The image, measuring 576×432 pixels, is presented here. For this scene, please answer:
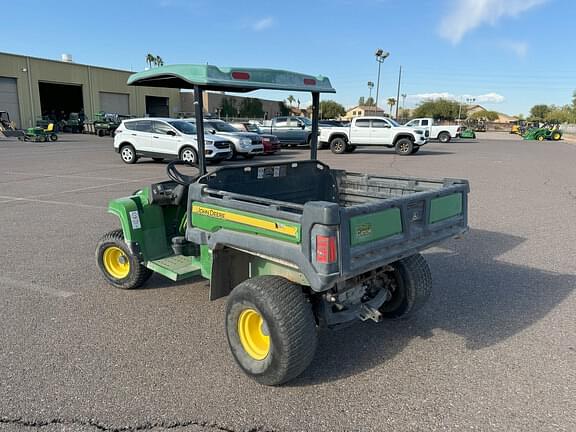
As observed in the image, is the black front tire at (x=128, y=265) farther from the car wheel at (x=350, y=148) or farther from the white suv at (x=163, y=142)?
the car wheel at (x=350, y=148)

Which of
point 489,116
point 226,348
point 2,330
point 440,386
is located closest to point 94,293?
point 2,330

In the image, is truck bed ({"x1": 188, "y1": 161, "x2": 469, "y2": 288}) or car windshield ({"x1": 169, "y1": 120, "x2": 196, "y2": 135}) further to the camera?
car windshield ({"x1": 169, "y1": 120, "x2": 196, "y2": 135})

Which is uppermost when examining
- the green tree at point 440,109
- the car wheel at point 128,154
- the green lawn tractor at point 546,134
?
the green tree at point 440,109

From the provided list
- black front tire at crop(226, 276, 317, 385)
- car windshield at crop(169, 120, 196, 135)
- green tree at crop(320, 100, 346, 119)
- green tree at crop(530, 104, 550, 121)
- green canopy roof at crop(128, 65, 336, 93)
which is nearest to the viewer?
black front tire at crop(226, 276, 317, 385)

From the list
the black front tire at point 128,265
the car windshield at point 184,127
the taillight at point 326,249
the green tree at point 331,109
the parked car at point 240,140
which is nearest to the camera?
the taillight at point 326,249

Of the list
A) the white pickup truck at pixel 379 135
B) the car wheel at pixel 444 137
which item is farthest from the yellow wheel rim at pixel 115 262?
the car wheel at pixel 444 137

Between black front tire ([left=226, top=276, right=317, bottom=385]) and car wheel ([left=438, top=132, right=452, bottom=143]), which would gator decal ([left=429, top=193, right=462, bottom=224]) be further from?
car wheel ([left=438, top=132, right=452, bottom=143])

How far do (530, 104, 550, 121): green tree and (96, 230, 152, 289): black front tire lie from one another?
118 metres

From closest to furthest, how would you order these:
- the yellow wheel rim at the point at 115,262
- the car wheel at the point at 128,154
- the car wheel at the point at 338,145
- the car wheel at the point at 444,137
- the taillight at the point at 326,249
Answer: the taillight at the point at 326,249 → the yellow wheel rim at the point at 115,262 → the car wheel at the point at 128,154 → the car wheel at the point at 338,145 → the car wheel at the point at 444,137

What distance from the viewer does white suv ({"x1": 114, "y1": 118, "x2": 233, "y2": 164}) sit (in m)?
15.5

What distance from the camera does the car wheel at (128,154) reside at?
16.7m

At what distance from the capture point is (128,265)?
4.56 meters

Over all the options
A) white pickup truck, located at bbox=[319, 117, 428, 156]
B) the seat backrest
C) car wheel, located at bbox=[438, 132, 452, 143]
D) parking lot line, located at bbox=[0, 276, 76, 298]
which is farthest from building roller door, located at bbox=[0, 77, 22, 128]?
the seat backrest

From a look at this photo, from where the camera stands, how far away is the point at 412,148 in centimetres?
2209
